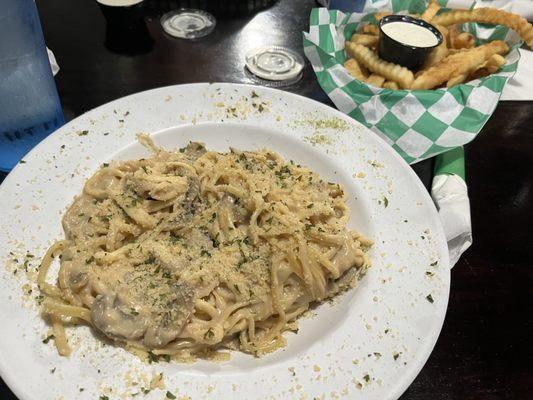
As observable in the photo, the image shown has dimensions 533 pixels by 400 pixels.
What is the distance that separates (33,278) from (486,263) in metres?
2.05

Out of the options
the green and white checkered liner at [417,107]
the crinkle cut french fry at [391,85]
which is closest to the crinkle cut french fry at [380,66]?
the crinkle cut french fry at [391,85]

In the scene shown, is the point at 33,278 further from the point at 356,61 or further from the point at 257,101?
the point at 356,61

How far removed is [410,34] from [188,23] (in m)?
1.72

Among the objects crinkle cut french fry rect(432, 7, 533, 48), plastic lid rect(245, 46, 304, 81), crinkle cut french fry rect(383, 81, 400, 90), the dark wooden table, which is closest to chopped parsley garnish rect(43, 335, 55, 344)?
the dark wooden table

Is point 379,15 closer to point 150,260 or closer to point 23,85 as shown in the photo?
point 23,85

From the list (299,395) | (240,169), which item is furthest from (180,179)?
(299,395)

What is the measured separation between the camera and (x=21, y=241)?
1.86 meters

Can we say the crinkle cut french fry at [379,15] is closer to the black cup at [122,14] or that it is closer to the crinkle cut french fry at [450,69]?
the crinkle cut french fry at [450,69]

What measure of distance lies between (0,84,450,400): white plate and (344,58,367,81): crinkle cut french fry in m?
0.62

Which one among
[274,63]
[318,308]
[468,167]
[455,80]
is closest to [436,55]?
[455,80]

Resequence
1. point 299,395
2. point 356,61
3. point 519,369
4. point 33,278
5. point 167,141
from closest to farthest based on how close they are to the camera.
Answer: point 299,395, point 33,278, point 519,369, point 167,141, point 356,61

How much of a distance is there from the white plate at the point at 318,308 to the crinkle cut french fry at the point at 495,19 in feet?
4.97

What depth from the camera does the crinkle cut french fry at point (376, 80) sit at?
300 centimetres

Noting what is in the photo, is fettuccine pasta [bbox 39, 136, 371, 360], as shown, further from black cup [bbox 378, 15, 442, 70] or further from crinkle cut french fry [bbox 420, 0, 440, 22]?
crinkle cut french fry [bbox 420, 0, 440, 22]
